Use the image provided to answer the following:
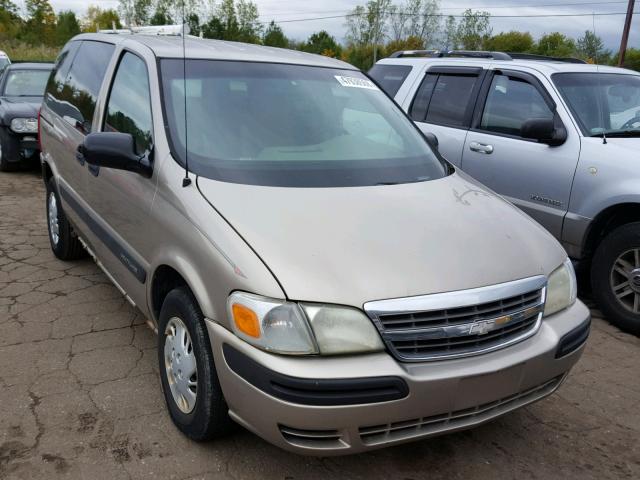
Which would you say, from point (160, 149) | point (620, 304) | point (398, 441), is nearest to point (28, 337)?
point (160, 149)

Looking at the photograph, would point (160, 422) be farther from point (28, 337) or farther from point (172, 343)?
point (28, 337)

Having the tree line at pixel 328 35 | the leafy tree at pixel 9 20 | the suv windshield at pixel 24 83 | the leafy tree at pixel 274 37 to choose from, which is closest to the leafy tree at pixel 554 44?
the tree line at pixel 328 35

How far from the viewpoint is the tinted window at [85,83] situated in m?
3.94

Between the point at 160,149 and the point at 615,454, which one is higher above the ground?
the point at 160,149

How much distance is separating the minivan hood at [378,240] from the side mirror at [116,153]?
0.43 m

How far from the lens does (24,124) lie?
8.66 m

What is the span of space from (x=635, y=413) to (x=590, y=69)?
3.09 m

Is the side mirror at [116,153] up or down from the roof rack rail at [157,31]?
down

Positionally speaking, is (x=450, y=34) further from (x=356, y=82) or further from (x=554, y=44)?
(x=356, y=82)

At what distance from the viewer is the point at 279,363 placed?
84.7 inches

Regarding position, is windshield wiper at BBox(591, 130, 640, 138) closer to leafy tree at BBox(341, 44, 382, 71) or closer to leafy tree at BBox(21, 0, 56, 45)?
leafy tree at BBox(341, 44, 382, 71)

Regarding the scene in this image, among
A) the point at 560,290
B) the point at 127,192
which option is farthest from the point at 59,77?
the point at 560,290

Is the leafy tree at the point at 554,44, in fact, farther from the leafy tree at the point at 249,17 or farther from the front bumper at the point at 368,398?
the front bumper at the point at 368,398

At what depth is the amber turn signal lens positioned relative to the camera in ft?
7.22
